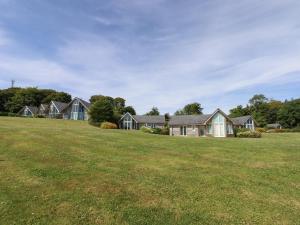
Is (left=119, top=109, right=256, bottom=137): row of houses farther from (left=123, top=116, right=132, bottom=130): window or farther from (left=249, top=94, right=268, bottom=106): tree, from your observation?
(left=249, top=94, right=268, bottom=106): tree

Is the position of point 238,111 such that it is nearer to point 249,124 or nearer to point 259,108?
point 259,108

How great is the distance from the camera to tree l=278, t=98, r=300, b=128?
91.7m

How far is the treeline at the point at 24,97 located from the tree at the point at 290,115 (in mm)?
77087

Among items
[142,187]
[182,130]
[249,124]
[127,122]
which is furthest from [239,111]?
[142,187]

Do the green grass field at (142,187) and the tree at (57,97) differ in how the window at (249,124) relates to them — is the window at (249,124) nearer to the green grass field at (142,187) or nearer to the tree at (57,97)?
the green grass field at (142,187)

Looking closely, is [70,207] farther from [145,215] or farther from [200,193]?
[200,193]

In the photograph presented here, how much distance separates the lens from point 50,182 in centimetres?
1343

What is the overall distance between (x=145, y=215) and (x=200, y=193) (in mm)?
3423

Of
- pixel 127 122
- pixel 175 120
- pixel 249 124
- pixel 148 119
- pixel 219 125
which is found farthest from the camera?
pixel 148 119

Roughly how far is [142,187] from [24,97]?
96988 millimetres

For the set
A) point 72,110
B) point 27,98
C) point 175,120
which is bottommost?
point 175,120

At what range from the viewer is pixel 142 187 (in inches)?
525

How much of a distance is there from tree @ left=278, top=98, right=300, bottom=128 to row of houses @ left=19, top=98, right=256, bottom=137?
807 inches

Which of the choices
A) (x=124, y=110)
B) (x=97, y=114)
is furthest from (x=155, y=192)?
(x=124, y=110)
